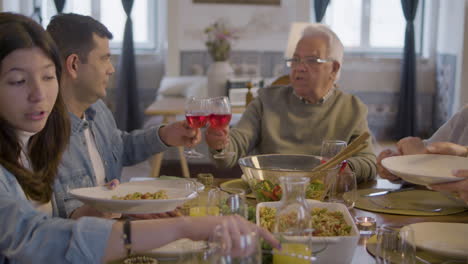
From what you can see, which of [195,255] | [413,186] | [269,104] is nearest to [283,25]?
[269,104]

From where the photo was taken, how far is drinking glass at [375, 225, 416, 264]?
1.16 metres

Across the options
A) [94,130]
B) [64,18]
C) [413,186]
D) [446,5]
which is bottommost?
[413,186]

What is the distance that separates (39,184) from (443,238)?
3.26ft

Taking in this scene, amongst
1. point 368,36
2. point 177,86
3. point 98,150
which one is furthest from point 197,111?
point 368,36

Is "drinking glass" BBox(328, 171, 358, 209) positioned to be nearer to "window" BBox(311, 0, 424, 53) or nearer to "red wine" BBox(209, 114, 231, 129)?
"red wine" BBox(209, 114, 231, 129)

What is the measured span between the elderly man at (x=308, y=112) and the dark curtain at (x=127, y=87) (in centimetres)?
424

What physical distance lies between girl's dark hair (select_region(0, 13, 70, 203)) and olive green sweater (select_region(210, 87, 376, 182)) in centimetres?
102

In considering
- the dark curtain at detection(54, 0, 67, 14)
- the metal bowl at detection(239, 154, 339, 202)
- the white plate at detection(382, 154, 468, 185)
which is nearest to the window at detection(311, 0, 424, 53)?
the dark curtain at detection(54, 0, 67, 14)

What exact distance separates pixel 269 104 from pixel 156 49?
15.0 feet

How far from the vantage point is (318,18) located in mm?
6590

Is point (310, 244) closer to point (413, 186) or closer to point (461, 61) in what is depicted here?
point (413, 186)

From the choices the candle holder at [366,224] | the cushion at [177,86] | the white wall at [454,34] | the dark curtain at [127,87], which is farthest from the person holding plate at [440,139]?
the dark curtain at [127,87]

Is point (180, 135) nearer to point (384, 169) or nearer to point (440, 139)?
point (384, 169)

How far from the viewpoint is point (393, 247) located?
1.19 metres
